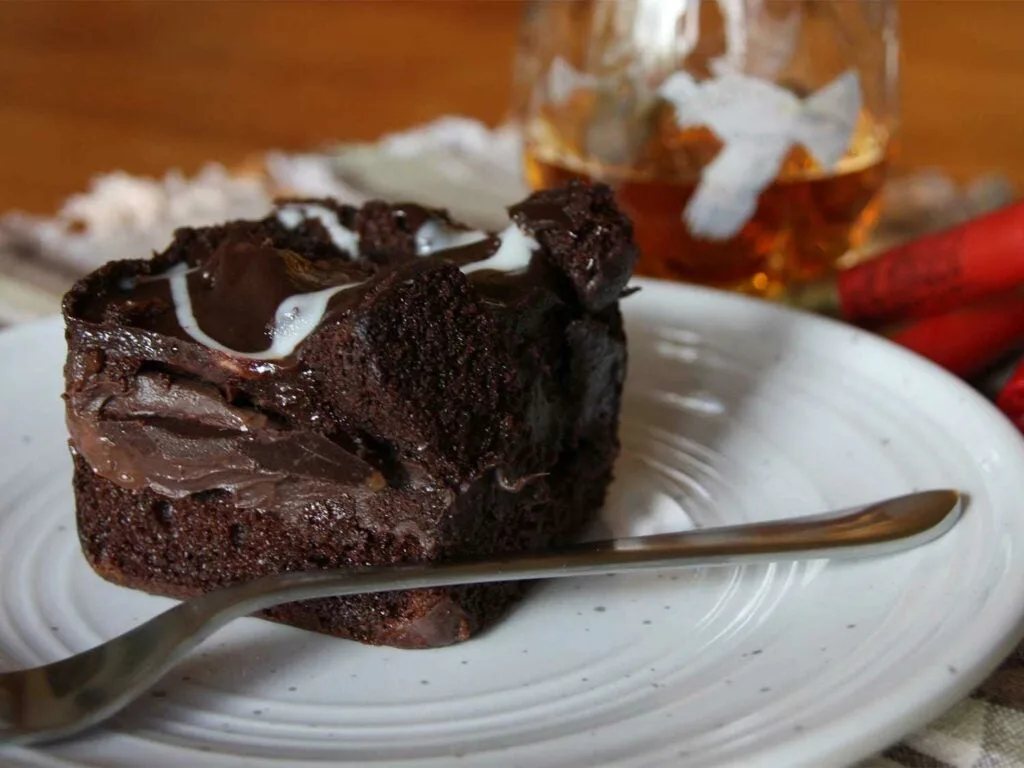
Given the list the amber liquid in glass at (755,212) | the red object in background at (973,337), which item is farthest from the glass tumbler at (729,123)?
the red object in background at (973,337)

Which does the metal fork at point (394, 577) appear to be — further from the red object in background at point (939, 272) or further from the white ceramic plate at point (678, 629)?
the red object in background at point (939, 272)

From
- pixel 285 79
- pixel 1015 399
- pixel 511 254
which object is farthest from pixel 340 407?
pixel 285 79

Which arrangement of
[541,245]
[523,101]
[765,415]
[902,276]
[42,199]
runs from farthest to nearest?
1. [42,199]
2. [523,101]
3. [902,276]
4. [765,415]
5. [541,245]

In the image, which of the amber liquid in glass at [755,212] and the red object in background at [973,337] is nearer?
the red object in background at [973,337]

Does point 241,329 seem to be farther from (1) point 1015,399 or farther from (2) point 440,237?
(1) point 1015,399

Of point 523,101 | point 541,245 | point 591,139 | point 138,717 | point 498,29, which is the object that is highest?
point 498,29

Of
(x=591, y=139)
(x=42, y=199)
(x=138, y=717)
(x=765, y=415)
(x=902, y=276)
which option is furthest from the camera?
(x=42, y=199)

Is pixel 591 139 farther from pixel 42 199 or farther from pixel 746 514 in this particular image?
pixel 42 199

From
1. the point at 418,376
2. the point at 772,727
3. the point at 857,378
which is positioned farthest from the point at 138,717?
the point at 857,378
